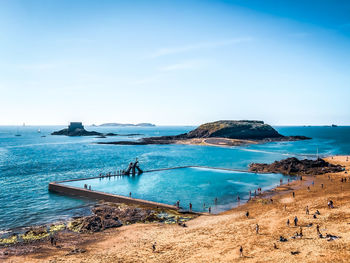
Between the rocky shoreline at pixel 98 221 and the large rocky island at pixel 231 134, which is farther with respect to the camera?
the large rocky island at pixel 231 134

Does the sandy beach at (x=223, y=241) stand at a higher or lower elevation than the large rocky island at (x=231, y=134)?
lower

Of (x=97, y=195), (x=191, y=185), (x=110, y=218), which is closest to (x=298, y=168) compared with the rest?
(x=191, y=185)

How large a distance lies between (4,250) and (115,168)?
50.3m

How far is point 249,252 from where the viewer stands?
22984mm

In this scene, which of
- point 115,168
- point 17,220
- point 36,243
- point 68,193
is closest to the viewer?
point 36,243

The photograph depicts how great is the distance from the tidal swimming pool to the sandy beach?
21.7ft

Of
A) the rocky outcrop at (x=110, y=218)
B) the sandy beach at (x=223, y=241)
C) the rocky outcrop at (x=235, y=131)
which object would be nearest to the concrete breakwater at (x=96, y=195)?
the rocky outcrop at (x=110, y=218)

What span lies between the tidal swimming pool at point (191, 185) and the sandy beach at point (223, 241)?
6.62 metres

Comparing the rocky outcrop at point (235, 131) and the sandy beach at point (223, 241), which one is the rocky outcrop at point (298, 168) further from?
the rocky outcrop at point (235, 131)

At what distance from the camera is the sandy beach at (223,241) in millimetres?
22375

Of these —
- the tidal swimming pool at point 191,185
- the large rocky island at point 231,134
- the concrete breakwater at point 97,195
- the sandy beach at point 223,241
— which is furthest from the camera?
the large rocky island at point 231,134

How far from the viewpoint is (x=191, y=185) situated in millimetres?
51812

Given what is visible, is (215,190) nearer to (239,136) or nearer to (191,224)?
(191,224)

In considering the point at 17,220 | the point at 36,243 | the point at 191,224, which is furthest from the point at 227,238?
the point at 17,220
